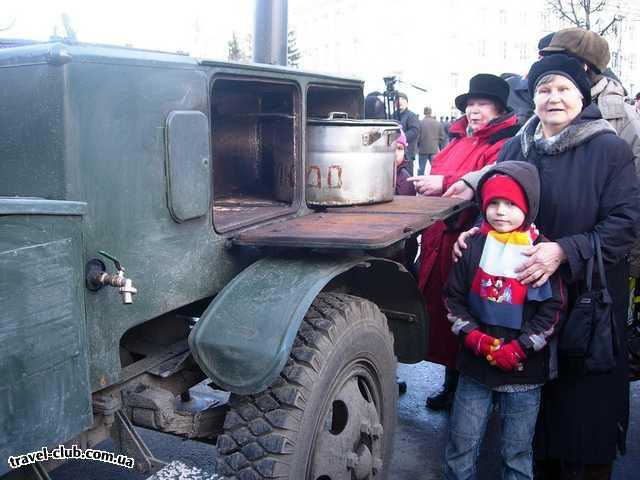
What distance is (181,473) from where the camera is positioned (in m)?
3.16

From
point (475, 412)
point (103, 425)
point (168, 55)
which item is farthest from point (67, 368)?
point (475, 412)

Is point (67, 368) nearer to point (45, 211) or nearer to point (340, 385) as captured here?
point (45, 211)

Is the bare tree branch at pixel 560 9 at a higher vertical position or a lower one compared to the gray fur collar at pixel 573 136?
higher

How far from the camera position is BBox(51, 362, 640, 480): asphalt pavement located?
3.31 metres

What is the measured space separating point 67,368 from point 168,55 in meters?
1.01

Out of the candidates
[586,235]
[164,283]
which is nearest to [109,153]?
[164,283]

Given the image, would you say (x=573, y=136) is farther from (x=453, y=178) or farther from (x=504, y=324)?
(x=453, y=178)

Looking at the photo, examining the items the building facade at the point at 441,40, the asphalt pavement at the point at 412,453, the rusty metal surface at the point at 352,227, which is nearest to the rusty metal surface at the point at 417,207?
the rusty metal surface at the point at 352,227

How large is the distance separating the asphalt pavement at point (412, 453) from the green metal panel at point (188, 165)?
167 cm

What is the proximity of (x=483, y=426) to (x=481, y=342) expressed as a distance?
431 mm

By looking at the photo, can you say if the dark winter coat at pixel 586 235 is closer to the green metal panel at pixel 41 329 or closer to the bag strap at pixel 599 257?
the bag strap at pixel 599 257

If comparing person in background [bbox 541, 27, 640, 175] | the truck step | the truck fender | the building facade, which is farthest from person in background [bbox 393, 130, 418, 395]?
the building facade

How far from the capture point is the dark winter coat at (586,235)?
265cm

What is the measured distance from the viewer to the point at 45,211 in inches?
61.0
